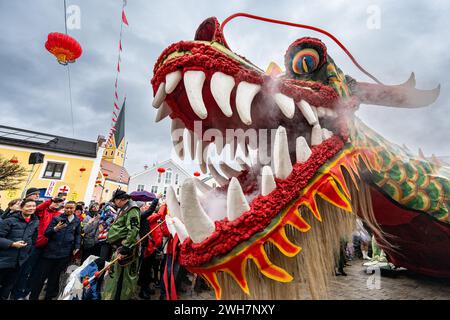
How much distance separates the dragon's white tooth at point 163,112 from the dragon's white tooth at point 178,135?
9 cm

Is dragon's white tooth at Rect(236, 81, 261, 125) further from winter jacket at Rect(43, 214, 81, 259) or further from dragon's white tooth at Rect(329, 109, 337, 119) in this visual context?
winter jacket at Rect(43, 214, 81, 259)

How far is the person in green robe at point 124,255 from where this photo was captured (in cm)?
294

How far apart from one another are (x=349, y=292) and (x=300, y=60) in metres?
2.53

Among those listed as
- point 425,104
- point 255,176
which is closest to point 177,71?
point 255,176

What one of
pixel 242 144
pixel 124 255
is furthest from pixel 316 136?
pixel 124 255

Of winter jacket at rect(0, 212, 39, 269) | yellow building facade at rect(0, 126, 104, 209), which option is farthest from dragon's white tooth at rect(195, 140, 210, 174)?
yellow building facade at rect(0, 126, 104, 209)

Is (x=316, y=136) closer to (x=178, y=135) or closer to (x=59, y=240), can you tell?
(x=178, y=135)

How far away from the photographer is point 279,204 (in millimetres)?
1037

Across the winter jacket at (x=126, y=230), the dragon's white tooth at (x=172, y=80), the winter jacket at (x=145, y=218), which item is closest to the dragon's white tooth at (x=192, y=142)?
the dragon's white tooth at (x=172, y=80)

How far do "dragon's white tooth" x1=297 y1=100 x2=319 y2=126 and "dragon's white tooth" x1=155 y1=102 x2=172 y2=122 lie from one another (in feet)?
2.62

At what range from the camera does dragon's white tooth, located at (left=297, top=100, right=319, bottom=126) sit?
1.32 m

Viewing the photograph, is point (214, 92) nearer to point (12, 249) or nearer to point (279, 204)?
point (279, 204)

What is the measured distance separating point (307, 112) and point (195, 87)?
676 mm
